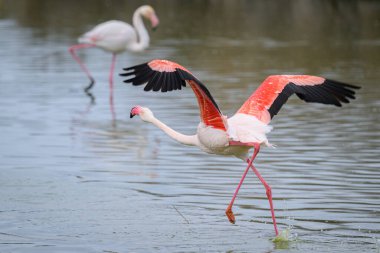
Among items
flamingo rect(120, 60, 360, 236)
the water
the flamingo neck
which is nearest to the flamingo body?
the flamingo neck

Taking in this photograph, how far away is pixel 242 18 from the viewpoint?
1253 inches

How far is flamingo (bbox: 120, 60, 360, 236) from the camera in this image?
26.0ft

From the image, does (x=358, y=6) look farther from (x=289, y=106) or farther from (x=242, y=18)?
(x=289, y=106)

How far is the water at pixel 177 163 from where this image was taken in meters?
8.20

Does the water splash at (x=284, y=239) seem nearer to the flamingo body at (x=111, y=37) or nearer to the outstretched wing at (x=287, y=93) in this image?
the outstretched wing at (x=287, y=93)

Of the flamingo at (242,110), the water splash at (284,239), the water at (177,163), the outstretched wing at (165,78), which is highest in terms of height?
the outstretched wing at (165,78)

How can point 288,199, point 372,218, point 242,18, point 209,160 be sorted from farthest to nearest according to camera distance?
point 242,18 < point 209,160 < point 288,199 < point 372,218

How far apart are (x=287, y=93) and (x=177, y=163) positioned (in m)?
2.81

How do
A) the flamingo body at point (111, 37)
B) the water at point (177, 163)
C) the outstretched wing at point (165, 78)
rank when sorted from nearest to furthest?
1. the outstretched wing at point (165, 78)
2. the water at point (177, 163)
3. the flamingo body at point (111, 37)

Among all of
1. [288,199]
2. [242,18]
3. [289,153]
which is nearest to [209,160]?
[289,153]

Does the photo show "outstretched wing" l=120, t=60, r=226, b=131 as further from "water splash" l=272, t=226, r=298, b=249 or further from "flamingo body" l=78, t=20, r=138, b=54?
"flamingo body" l=78, t=20, r=138, b=54

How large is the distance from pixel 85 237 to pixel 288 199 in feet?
7.26

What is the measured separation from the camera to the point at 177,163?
1133 centimetres

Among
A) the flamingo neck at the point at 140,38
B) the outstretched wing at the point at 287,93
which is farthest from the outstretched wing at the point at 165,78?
the flamingo neck at the point at 140,38
